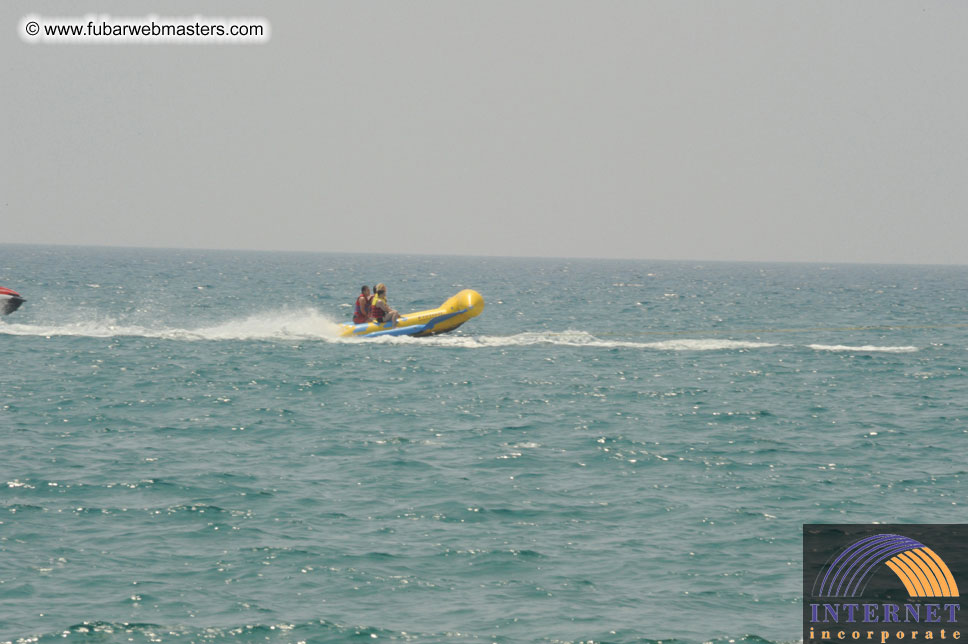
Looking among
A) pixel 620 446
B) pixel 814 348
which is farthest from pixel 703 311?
pixel 620 446

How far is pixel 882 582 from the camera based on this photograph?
33.7ft

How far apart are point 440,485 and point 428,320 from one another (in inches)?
616

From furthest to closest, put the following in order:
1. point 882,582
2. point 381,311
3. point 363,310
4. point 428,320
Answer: point 428,320 < point 363,310 < point 381,311 < point 882,582

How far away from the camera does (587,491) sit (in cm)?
1333

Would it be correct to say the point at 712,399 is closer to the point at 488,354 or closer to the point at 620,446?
the point at 620,446

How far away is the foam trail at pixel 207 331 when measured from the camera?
1241 inches

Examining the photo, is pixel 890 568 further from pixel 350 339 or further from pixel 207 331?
pixel 207 331

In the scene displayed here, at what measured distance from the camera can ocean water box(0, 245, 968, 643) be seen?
941cm

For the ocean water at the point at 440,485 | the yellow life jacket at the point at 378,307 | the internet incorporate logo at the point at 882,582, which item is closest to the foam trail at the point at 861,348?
the ocean water at the point at 440,485

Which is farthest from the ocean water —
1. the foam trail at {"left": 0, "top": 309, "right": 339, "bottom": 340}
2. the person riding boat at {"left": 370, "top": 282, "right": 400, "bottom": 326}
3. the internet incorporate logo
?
the foam trail at {"left": 0, "top": 309, "right": 339, "bottom": 340}

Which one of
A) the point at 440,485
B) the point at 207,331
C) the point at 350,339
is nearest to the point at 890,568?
the point at 440,485

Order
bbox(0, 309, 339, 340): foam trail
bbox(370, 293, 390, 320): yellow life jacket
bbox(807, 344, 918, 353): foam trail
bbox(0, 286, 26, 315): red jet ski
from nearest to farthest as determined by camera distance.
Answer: bbox(370, 293, 390, 320): yellow life jacket
bbox(0, 286, 26, 315): red jet ski
bbox(807, 344, 918, 353): foam trail
bbox(0, 309, 339, 340): foam trail

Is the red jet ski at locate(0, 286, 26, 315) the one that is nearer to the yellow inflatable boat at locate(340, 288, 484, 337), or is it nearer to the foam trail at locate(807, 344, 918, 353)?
the yellow inflatable boat at locate(340, 288, 484, 337)

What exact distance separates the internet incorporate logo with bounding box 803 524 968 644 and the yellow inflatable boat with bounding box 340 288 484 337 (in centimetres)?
1773
